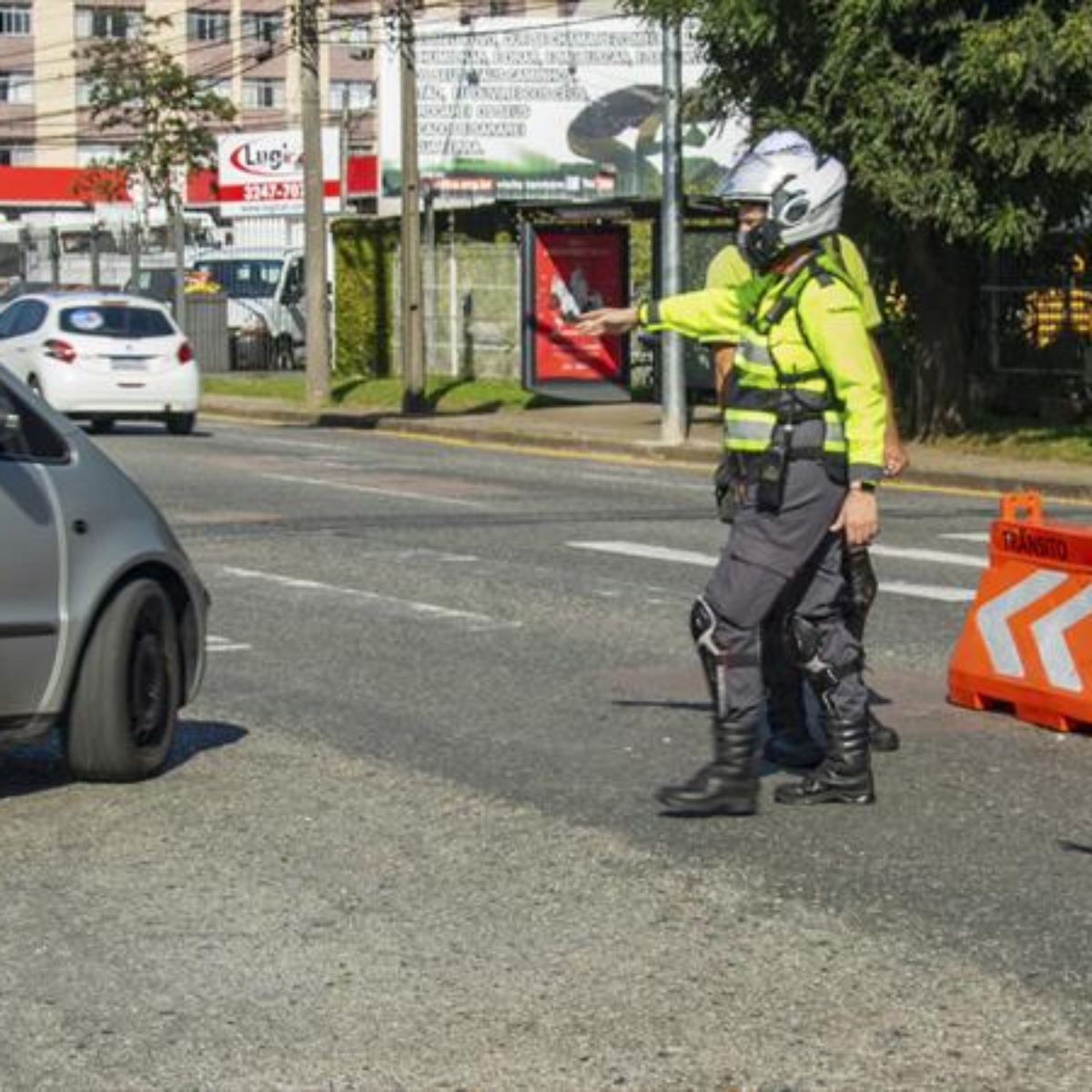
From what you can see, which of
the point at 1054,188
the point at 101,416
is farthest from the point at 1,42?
the point at 1054,188

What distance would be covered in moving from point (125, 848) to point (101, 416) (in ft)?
74.8

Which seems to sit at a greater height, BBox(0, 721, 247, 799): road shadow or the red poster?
the red poster

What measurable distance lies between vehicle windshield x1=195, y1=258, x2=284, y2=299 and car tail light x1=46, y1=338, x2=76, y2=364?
27143 mm

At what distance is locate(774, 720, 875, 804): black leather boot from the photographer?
8.43m

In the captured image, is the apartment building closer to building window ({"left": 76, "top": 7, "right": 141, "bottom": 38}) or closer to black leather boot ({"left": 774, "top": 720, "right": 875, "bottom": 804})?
building window ({"left": 76, "top": 7, "right": 141, "bottom": 38})

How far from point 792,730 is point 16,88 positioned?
103m

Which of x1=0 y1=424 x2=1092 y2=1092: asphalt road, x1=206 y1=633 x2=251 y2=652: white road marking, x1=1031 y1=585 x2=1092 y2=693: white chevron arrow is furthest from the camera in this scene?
x1=206 y1=633 x2=251 y2=652: white road marking

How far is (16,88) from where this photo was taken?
108 meters

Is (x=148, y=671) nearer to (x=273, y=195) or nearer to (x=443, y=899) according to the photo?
(x=443, y=899)

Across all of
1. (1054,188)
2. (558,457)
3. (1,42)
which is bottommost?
(558,457)

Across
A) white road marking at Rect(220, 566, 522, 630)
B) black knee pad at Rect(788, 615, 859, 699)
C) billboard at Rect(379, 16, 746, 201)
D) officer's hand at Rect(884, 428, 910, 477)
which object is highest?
billboard at Rect(379, 16, 746, 201)

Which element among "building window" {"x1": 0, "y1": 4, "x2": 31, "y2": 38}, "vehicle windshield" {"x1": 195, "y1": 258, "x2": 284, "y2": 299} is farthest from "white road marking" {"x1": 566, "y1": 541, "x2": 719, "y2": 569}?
"building window" {"x1": 0, "y1": 4, "x2": 31, "y2": 38}

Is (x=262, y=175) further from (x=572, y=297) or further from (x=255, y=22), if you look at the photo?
(x=255, y=22)

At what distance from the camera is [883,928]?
6855 mm
